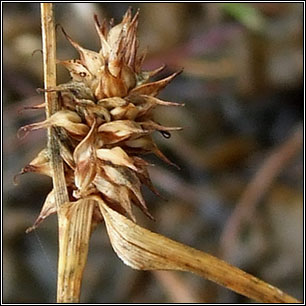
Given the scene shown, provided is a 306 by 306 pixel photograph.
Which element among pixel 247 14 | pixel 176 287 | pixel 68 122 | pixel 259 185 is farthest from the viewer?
pixel 259 185

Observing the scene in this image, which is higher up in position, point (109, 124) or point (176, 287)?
point (109, 124)

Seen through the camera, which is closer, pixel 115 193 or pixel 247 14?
pixel 115 193

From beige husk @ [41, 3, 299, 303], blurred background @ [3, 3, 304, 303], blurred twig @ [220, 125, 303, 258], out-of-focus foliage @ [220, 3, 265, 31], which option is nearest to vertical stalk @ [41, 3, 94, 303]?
beige husk @ [41, 3, 299, 303]

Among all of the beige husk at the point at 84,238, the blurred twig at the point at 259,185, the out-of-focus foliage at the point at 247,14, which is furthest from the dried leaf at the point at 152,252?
the blurred twig at the point at 259,185

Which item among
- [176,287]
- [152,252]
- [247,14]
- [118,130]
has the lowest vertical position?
[176,287]

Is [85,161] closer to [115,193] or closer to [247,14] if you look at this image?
[115,193]

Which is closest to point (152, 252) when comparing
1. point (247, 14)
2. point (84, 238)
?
point (84, 238)

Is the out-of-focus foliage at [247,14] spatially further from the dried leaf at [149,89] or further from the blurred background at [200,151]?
the dried leaf at [149,89]
